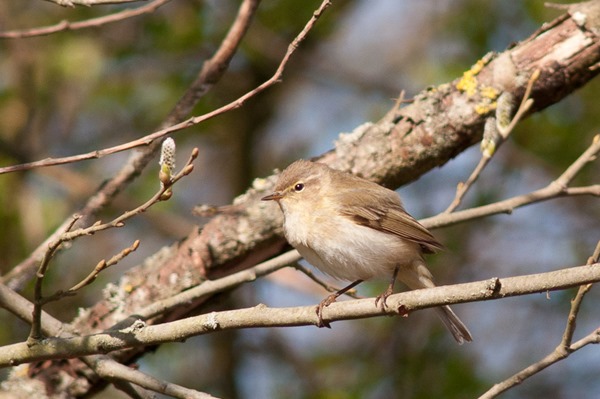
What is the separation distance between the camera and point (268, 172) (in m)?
7.35

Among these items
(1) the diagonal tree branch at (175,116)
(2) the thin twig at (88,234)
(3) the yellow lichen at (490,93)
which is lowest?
(2) the thin twig at (88,234)

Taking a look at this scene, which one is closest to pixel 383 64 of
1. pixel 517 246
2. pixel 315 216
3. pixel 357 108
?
pixel 357 108

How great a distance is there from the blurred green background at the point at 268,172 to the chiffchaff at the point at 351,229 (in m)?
1.38

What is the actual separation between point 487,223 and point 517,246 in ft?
3.23

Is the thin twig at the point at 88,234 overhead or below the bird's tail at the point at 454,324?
below

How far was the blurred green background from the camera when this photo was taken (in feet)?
19.3

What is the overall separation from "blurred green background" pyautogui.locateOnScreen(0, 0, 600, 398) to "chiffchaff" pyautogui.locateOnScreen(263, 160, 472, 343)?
4.54 ft

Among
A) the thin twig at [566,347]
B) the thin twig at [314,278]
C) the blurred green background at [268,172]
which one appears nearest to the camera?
the thin twig at [566,347]

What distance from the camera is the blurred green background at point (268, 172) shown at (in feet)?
19.3

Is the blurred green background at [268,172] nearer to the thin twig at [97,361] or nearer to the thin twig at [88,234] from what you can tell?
the thin twig at [97,361]

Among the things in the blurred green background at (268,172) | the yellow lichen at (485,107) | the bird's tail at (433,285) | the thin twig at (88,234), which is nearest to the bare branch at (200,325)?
the thin twig at (88,234)

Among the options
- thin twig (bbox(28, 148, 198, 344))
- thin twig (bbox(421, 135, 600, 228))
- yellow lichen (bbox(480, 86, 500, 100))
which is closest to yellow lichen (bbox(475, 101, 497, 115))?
yellow lichen (bbox(480, 86, 500, 100))

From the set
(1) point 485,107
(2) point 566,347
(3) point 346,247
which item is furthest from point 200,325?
(1) point 485,107

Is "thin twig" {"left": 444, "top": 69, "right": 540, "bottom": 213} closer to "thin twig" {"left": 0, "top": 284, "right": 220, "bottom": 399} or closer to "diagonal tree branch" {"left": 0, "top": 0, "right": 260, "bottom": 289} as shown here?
"diagonal tree branch" {"left": 0, "top": 0, "right": 260, "bottom": 289}
